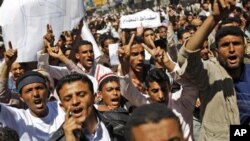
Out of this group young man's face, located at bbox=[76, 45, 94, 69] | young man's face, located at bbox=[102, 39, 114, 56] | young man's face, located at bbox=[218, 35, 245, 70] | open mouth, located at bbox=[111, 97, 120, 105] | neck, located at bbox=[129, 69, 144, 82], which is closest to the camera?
young man's face, located at bbox=[218, 35, 245, 70]

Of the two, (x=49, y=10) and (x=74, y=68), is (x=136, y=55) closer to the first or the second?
(x=74, y=68)

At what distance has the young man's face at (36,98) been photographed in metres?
3.91

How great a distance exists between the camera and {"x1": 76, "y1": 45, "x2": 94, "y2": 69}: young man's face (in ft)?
18.3

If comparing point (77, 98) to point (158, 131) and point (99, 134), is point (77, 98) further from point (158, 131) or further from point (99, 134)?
point (158, 131)

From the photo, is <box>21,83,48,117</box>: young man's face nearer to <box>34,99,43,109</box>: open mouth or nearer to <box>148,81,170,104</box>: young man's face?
<box>34,99,43,109</box>: open mouth

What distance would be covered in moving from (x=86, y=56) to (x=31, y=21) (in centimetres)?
72

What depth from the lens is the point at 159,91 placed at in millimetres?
4012

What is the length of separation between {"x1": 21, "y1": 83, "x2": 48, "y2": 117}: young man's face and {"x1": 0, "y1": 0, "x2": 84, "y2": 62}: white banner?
156cm

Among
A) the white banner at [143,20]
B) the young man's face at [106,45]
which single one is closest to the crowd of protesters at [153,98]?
the young man's face at [106,45]

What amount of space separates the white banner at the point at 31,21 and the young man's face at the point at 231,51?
2.71 metres

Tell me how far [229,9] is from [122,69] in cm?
140

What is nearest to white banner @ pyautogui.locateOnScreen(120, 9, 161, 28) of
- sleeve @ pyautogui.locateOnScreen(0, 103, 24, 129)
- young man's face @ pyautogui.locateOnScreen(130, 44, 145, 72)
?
young man's face @ pyautogui.locateOnScreen(130, 44, 145, 72)

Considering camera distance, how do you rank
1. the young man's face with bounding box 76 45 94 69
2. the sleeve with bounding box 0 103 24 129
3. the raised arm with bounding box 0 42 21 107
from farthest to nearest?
the young man's face with bounding box 76 45 94 69
the raised arm with bounding box 0 42 21 107
the sleeve with bounding box 0 103 24 129

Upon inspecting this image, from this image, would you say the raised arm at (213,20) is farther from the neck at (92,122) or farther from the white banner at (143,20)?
the white banner at (143,20)
